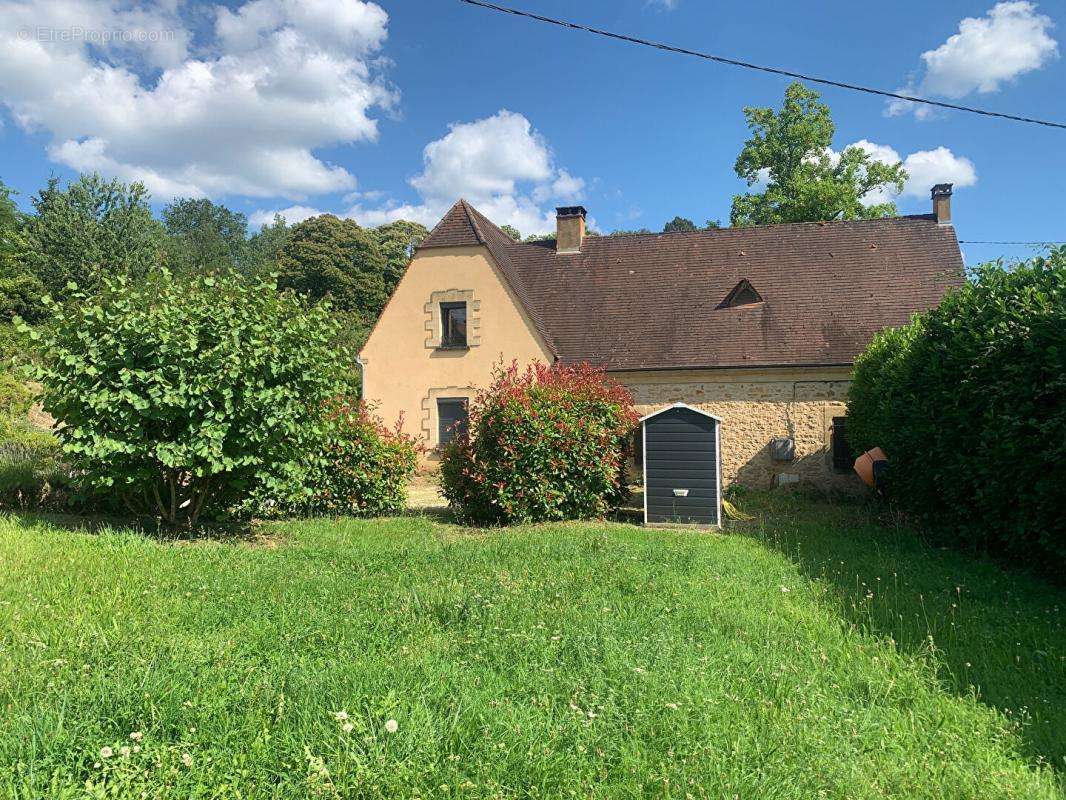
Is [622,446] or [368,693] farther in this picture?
[622,446]

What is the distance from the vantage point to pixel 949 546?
7836mm

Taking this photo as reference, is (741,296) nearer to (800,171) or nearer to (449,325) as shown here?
(449,325)

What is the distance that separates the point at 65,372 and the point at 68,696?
542 cm

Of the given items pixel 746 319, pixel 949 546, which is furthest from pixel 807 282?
pixel 949 546

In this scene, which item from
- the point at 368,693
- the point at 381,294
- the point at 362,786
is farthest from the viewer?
the point at 381,294

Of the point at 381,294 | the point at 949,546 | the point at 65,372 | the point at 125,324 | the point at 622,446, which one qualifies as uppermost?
the point at 381,294

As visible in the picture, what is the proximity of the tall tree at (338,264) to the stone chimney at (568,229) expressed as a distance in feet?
77.4

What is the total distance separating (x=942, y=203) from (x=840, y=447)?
304 inches

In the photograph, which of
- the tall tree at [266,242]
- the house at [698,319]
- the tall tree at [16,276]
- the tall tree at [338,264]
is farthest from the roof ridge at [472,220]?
the tall tree at [266,242]

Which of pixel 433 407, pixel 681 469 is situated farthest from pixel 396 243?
pixel 681 469

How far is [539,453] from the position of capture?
32.8 ft

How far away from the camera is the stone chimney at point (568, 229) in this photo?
63.3 feet

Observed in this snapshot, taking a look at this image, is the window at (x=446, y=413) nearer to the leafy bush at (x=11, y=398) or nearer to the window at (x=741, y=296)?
the window at (x=741, y=296)

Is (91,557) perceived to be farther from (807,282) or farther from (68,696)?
(807,282)
